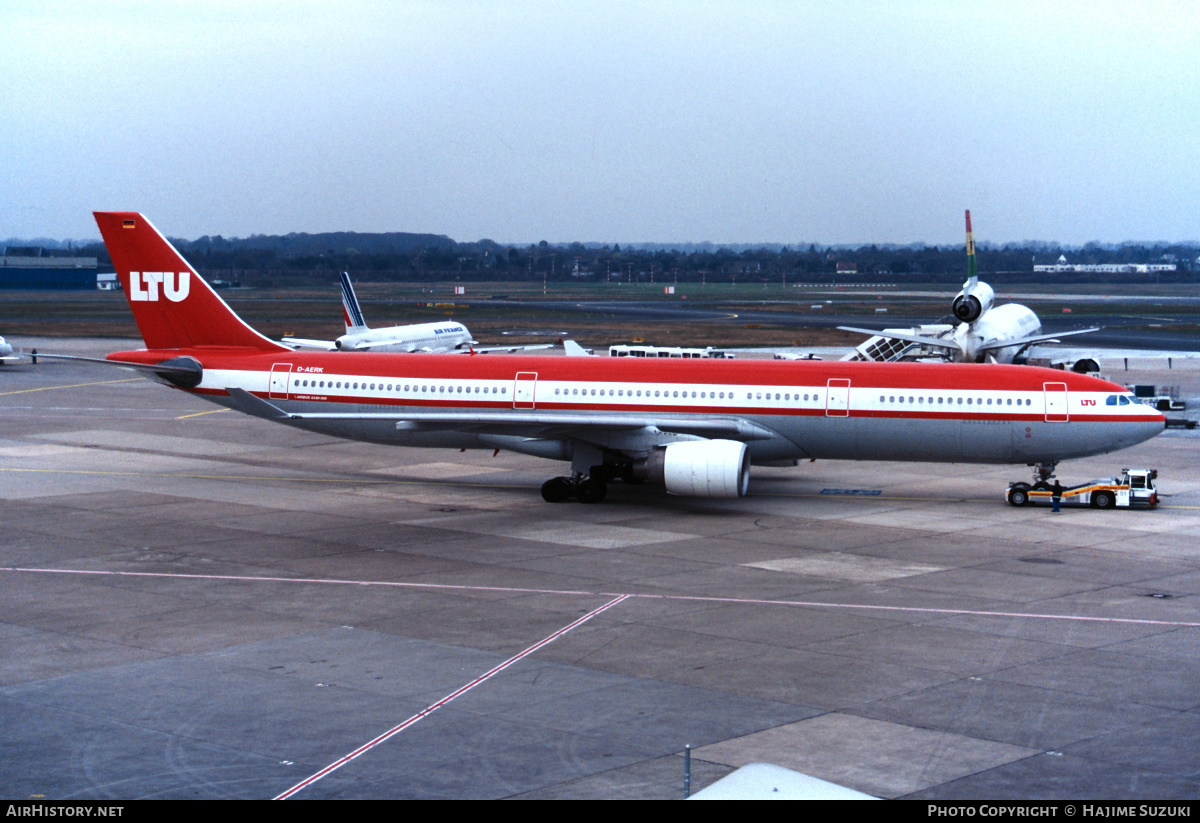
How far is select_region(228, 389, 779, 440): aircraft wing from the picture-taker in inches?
1359

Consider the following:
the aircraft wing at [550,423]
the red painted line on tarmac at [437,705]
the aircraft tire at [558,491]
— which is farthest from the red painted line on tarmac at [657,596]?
the aircraft tire at [558,491]

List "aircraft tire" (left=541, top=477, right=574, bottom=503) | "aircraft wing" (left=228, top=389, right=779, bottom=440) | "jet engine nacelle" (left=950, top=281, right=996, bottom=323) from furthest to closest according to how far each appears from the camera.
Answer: "jet engine nacelle" (left=950, top=281, right=996, bottom=323) → "aircraft tire" (left=541, top=477, right=574, bottom=503) → "aircraft wing" (left=228, top=389, right=779, bottom=440)

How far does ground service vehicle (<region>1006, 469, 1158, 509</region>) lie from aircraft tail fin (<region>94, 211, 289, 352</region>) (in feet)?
74.9

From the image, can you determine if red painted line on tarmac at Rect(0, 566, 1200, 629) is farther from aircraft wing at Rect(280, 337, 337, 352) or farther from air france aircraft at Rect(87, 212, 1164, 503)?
aircraft wing at Rect(280, 337, 337, 352)

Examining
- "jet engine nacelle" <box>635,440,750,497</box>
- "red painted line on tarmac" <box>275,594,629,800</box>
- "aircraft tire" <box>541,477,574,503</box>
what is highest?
"jet engine nacelle" <box>635,440,750,497</box>

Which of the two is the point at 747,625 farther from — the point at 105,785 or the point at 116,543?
the point at 116,543

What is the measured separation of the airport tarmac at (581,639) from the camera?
16.0 meters

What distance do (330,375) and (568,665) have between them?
20595mm

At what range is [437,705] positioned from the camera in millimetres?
18328

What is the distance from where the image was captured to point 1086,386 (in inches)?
1390

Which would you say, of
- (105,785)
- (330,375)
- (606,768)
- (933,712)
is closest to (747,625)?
(933,712)

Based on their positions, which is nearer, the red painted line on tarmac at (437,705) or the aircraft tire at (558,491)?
the red painted line on tarmac at (437,705)

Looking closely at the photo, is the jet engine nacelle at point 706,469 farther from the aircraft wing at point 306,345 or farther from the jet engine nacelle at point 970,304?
the aircraft wing at point 306,345

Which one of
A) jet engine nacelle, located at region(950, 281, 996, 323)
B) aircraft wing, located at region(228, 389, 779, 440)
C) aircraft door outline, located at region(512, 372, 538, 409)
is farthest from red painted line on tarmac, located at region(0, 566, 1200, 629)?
jet engine nacelle, located at region(950, 281, 996, 323)
